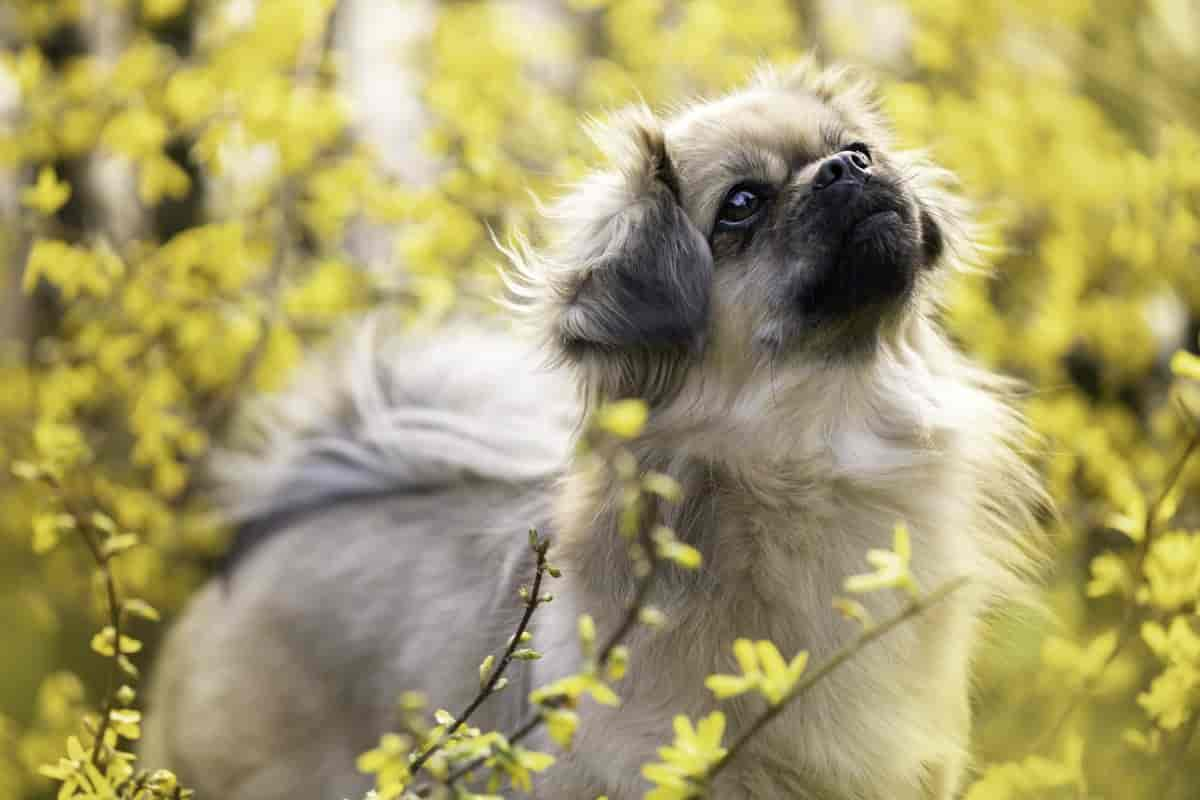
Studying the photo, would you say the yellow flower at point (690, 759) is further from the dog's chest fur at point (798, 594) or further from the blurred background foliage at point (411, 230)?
the blurred background foliage at point (411, 230)

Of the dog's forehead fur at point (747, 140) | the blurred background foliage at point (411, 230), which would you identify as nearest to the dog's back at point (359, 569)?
the blurred background foliage at point (411, 230)

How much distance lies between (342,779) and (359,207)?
178 centimetres

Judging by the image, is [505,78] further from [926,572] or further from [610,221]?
[926,572]

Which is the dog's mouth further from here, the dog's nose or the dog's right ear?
the dog's right ear

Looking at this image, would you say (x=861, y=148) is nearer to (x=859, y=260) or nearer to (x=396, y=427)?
(x=859, y=260)

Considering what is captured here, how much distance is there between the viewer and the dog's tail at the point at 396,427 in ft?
9.91

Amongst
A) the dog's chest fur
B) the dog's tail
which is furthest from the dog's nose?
the dog's tail

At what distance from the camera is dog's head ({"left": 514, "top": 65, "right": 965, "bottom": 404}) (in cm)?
220

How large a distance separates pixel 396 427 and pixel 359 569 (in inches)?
15.2

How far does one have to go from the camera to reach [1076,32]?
177 inches

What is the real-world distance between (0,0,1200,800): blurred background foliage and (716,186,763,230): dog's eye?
69 centimetres

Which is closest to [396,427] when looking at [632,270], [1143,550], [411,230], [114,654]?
[411,230]

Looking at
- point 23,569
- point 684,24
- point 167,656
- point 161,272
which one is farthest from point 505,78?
point 23,569

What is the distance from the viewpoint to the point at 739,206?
2336 mm
